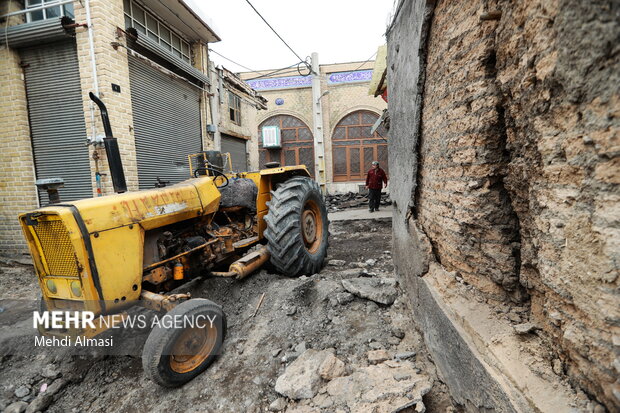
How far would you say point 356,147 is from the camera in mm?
17422

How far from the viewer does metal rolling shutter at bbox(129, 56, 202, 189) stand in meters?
5.98

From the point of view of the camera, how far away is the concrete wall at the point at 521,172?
3.01 ft

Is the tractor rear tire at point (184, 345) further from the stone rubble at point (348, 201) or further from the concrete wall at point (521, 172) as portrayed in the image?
the stone rubble at point (348, 201)

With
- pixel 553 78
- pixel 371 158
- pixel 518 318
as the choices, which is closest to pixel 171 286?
pixel 518 318

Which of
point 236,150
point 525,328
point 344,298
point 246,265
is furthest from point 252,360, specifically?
point 236,150

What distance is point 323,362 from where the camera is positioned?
214cm

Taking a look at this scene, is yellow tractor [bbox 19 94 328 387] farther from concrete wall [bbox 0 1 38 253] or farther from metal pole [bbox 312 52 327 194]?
metal pole [bbox 312 52 327 194]

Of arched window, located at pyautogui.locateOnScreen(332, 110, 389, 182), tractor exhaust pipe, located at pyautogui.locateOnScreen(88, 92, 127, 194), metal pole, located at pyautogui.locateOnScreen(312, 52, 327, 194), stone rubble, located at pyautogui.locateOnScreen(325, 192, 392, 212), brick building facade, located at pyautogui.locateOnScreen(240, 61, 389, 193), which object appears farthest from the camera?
arched window, located at pyautogui.locateOnScreen(332, 110, 389, 182)

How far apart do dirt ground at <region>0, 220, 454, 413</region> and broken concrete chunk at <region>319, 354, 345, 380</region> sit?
83mm

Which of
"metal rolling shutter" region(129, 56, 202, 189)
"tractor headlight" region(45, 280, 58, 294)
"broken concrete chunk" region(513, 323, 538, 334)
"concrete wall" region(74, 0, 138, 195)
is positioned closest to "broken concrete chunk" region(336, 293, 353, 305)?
"broken concrete chunk" region(513, 323, 538, 334)

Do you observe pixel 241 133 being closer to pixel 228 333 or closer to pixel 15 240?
pixel 15 240

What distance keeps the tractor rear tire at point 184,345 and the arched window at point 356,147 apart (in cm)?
1547

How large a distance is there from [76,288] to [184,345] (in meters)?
0.88

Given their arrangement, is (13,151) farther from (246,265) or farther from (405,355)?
(405,355)
